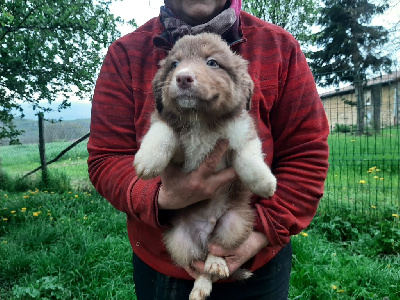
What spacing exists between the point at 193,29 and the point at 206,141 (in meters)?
0.65

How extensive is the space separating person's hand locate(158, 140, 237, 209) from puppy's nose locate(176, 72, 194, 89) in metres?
0.36

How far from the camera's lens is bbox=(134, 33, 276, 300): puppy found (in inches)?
65.6

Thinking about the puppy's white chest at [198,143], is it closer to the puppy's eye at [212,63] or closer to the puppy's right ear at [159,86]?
the puppy's right ear at [159,86]

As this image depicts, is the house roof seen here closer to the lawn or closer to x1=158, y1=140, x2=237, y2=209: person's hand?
the lawn

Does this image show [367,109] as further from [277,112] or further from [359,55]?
[359,55]

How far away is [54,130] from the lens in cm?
843

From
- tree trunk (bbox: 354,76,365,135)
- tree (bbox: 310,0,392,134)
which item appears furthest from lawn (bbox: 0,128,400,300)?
tree (bbox: 310,0,392,134)

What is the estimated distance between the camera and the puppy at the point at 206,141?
1667 millimetres

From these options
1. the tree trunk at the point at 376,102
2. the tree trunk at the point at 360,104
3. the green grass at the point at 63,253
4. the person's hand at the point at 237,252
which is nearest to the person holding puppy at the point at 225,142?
the person's hand at the point at 237,252

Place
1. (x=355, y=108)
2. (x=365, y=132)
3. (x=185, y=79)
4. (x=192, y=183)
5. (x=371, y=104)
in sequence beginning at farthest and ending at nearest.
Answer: (x=365, y=132), (x=355, y=108), (x=371, y=104), (x=192, y=183), (x=185, y=79)

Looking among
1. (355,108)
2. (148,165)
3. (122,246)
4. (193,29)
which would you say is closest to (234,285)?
(148,165)

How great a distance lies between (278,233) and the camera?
180cm

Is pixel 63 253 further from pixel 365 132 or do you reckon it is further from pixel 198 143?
pixel 365 132

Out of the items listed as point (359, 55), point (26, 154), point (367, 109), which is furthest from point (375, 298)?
point (359, 55)
